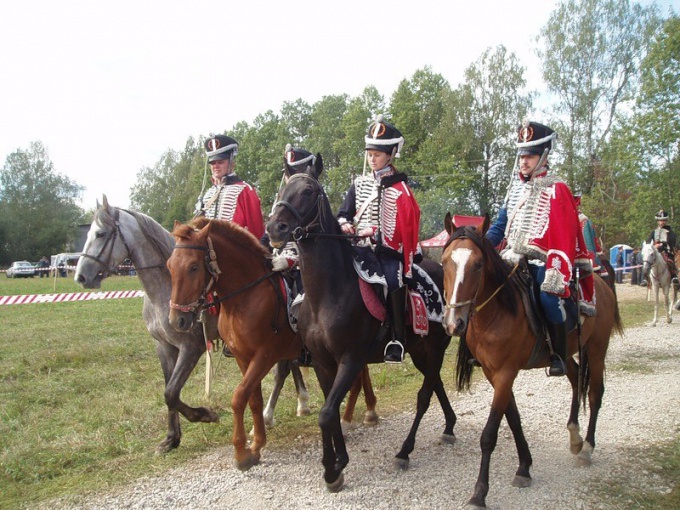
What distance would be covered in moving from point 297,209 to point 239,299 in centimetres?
139

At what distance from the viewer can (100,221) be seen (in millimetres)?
6410

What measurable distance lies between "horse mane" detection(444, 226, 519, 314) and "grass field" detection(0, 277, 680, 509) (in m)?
2.02

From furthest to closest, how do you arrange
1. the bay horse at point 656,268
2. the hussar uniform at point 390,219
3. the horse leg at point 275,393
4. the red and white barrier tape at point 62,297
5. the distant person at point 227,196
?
1. the bay horse at point 656,268
2. the red and white barrier tape at point 62,297
3. the horse leg at point 275,393
4. the distant person at point 227,196
5. the hussar uniform at point 390,219

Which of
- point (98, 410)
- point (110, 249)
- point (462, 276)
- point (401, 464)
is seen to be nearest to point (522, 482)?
point (401, 464)

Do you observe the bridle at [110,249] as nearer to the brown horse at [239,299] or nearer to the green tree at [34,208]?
the brown horse at [239,299]

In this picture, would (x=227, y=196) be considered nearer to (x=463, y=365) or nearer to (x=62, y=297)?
(x=463, y=365)

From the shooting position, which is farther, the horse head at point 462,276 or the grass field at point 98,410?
the grass field at point 98,410

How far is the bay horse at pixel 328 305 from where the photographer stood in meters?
4.84

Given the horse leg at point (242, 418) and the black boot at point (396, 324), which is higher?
the black boot at point (396, 324)

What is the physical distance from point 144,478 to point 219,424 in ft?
5.29

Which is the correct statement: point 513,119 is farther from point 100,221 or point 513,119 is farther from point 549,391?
point 100,221

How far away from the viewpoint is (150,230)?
21.8 feet

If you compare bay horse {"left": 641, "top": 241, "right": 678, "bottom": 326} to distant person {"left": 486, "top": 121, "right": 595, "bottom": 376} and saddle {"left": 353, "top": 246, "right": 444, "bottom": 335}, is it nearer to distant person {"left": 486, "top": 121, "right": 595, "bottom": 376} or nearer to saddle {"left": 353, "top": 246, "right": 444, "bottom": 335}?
distant person {"left": 486, "top": 121, "right": 595, "bottom": 376}

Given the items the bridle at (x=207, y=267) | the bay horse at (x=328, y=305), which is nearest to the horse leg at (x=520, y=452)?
the bay horse at (x=328, y=305)
